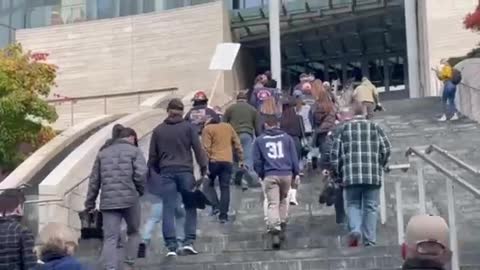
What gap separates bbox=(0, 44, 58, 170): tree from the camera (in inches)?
899

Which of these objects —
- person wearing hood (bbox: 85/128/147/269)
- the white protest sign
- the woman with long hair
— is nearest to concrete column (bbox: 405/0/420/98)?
the white protest sign

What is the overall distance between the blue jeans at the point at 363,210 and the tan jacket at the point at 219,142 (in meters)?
2.64

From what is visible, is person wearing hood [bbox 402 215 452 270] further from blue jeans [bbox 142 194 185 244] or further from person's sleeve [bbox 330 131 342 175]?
blue jeans [bbox 142 194 185 244]

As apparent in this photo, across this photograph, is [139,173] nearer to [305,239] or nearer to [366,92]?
[305,239]

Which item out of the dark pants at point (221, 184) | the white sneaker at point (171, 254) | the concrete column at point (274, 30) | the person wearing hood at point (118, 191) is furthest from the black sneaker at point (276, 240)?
the concrete column at point (274, 30)

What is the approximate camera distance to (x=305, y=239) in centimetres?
1186

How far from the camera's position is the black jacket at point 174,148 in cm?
1127

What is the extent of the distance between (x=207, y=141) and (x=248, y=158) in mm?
1846

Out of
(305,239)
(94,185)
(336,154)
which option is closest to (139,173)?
(94,185)

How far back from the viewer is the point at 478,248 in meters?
10.2

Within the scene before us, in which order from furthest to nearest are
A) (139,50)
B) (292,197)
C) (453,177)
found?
(139,50) → (292,197) → (453,177)

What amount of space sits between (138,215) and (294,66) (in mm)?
30884

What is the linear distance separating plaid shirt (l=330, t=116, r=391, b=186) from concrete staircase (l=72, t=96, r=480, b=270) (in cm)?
66

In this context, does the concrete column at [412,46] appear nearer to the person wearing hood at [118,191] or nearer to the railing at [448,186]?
the railing at [448,186]
